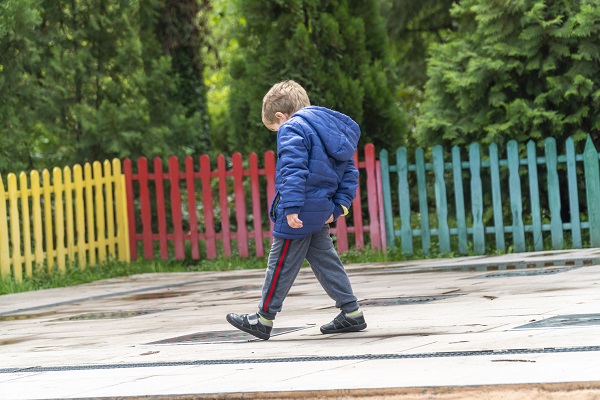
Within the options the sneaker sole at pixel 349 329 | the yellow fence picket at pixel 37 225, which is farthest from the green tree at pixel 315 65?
the sneaker sole at pixel 349 329

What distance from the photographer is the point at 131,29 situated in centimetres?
1608

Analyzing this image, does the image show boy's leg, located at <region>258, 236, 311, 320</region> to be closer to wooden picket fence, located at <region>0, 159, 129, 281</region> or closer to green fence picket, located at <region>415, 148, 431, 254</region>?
wooden picket fence, located at <region>0, 159, 129, 281</region>

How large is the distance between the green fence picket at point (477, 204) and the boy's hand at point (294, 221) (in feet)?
24.0

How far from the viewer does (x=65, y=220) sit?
14664mm

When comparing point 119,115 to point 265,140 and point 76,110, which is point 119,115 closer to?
point 76,110

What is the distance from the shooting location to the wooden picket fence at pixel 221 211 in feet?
45.0

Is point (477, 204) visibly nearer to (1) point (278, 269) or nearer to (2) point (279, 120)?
(2) point (279, 120)

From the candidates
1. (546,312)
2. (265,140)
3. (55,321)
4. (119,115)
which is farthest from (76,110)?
(546,312)

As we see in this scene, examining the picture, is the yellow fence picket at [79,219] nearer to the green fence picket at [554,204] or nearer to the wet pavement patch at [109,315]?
the wet pavement patch at [109,315]

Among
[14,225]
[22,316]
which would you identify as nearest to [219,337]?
[22,316]

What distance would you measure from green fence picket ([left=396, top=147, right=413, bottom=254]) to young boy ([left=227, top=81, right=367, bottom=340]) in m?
7.02

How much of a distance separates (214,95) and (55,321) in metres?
→ 27.8

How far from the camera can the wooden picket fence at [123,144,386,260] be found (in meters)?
13.7

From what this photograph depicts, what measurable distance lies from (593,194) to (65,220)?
674cm
